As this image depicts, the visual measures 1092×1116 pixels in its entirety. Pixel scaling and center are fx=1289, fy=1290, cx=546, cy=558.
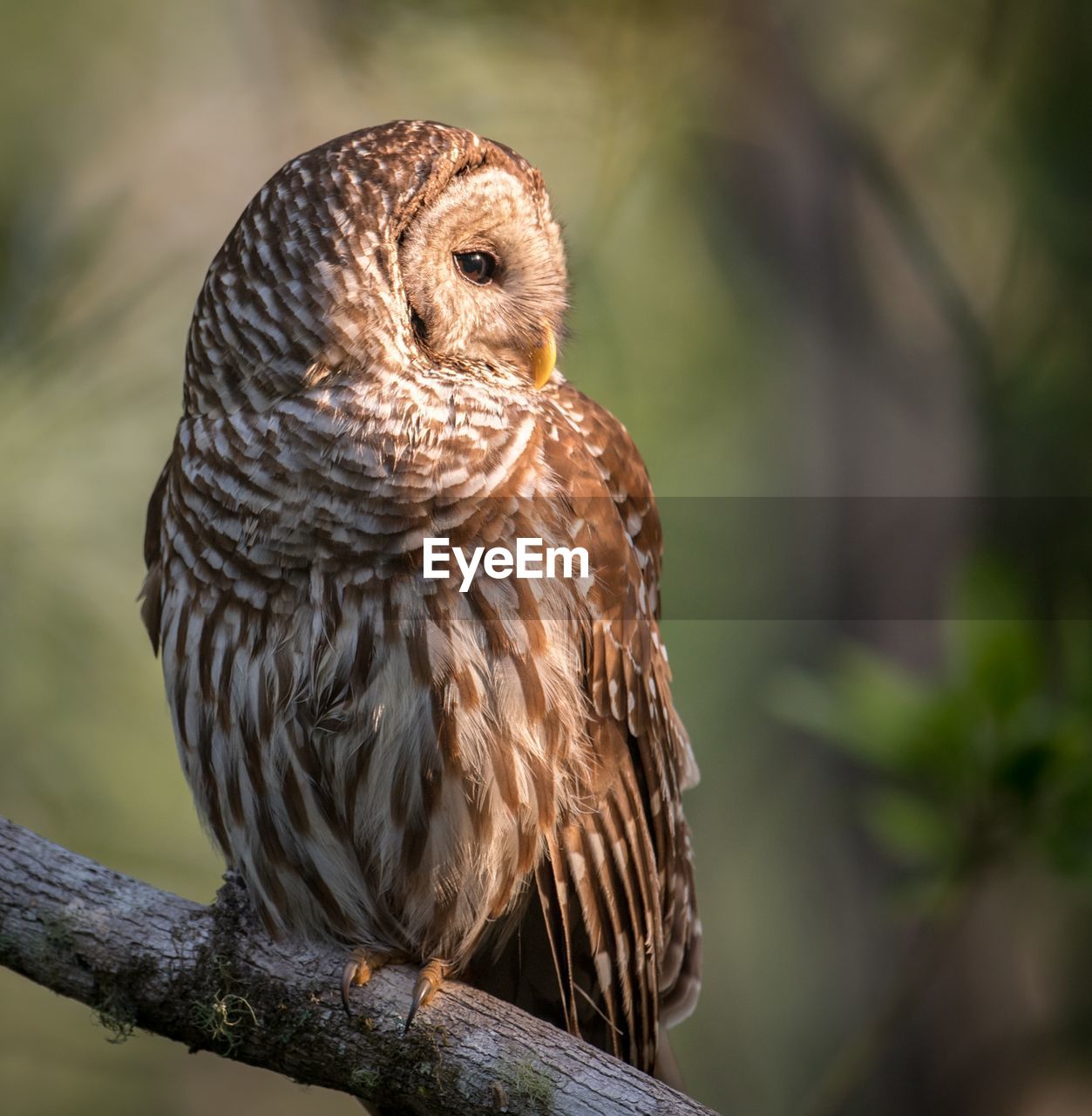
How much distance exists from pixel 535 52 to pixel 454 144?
170 centimetres

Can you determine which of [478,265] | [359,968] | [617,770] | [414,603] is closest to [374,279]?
[478,265]

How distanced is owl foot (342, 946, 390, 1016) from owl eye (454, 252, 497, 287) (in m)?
1.28

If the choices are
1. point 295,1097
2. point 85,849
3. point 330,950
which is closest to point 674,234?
point 85,849

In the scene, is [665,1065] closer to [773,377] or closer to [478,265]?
[478,265]

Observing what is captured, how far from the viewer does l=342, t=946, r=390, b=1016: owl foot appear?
7.50 feet

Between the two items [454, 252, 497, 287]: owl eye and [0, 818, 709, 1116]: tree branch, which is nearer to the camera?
[0, 818, 709, 1116]: tree branch

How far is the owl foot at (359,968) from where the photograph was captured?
7.50 ft

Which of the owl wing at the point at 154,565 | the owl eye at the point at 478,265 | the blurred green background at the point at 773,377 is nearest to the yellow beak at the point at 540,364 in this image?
the owl eye at the point at 478,265

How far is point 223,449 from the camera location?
2268 millimetres

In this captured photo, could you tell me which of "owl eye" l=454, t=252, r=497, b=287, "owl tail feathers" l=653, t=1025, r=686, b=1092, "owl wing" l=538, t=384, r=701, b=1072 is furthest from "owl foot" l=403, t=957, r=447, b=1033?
"owl eye" l=454, t=252, r=497, b=287

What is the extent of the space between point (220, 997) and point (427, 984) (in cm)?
36

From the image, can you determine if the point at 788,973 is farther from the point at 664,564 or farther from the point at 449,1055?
the point at 449,1055

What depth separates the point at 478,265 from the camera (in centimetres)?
250

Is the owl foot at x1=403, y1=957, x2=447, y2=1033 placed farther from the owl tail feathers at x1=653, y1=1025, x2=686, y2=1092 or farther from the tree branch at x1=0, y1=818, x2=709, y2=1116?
the owl tail feathers at x1=653, y1=1025, x2=686, y2=1092
